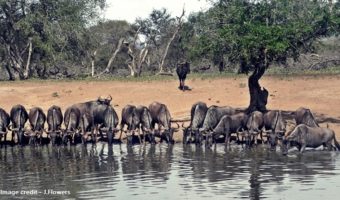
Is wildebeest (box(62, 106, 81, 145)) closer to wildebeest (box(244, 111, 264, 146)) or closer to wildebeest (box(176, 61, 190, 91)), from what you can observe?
wildebeest (box(244, 111, 264, 146))

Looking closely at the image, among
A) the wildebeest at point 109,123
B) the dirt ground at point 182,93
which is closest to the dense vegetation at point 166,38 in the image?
the dirt ground at point 182,93

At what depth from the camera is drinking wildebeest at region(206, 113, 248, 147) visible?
81.7 feet

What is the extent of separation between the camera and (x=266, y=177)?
57.7ft

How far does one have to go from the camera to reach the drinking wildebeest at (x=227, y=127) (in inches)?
980

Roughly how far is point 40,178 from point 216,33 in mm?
11887

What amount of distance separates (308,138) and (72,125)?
893cm

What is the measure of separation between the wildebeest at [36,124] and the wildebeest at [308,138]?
9.18 metres

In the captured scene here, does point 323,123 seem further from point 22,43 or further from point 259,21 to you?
point 22,43

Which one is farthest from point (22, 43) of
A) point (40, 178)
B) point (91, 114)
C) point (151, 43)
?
point (40, 178)

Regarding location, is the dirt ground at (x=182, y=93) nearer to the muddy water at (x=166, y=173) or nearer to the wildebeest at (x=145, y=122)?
the wildebeest at (x=145, y=122)

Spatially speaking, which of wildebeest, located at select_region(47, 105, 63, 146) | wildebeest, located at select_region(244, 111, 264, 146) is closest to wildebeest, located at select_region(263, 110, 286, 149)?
wildebeest, located at select_region(244, 111, 264, 146)

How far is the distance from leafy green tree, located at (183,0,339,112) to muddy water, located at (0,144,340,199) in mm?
4382

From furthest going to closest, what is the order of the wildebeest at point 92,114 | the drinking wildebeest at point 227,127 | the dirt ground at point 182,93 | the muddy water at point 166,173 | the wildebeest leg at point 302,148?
the dirt ground at point 182,93 < the wildebeest at point 92,114 < the drinking wildebeest at point 227,127 < the wildebeest leg at point 302,148 < the muddy water at point 166,173

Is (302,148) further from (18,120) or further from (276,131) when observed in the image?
(18,120)
